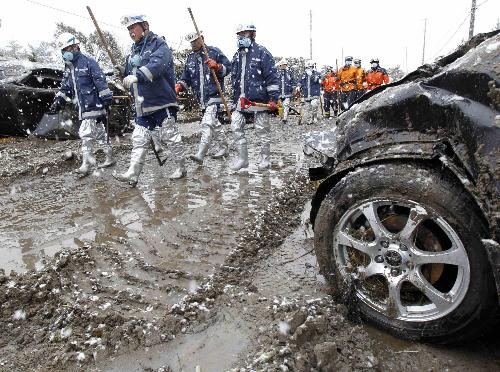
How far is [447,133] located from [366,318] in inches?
42.0

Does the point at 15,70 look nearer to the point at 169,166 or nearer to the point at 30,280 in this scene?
the point at 169,166

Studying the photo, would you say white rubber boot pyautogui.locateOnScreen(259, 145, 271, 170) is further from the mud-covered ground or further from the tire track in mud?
the tire track in mud

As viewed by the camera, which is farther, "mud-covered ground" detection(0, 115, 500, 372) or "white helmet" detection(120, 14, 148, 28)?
"white helmet" detection(120, 14, 148, 28)

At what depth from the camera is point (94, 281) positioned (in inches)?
109

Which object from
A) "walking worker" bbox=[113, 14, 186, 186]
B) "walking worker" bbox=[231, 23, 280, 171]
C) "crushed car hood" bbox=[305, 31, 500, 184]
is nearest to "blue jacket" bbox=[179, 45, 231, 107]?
"walking worker" bbox=[231, 23, 280, 171]

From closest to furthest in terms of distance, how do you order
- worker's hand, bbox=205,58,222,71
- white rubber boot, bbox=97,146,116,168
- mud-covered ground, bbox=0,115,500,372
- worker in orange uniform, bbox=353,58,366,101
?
mud-covered ground, bbox=0,115,500,372
worker's hand, bbox=205,58,222,71
white rubber boot, bbox=97,146,116,168
worker in orange uniform, bbox=353,58,366,101

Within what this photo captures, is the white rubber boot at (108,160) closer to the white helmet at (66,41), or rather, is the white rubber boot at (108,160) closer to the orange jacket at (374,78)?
the white helmet at (66,41)

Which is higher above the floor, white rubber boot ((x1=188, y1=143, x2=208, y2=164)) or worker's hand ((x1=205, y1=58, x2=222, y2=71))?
worker's hand ((x1=205, y1=58, x2=222, y2=71))

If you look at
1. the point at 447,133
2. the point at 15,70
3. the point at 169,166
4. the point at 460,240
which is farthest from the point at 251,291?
the point at 15,70

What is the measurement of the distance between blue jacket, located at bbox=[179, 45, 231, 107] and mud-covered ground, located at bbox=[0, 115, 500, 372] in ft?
6.86

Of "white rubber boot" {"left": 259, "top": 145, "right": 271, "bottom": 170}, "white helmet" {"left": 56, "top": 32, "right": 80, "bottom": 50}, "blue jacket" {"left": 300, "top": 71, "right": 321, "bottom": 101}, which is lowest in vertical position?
"white rubber boot" {"left": 259, "top": 145, "right": 271, "bottom": 170}

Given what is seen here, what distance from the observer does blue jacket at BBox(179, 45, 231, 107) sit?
6258 millimetres

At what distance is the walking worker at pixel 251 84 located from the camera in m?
5.49

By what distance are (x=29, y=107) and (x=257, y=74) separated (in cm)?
514
